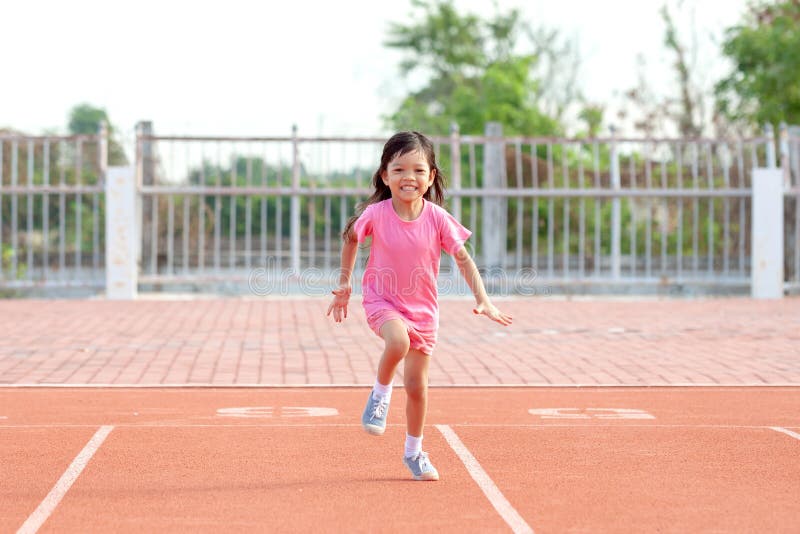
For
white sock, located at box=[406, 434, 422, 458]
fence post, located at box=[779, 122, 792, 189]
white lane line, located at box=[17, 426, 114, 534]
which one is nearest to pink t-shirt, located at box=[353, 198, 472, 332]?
white sock, located at box=[406, 434, 422, 458]

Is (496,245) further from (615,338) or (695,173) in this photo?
(615,338)

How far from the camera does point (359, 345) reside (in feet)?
40.8

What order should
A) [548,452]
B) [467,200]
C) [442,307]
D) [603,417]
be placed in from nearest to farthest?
[548,452]
[603,417]
[442,307]
[467,200]

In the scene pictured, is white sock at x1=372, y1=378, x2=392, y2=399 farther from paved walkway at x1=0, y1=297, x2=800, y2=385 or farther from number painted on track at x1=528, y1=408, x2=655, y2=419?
paved walkway at x1=0, y1=297, x2=800, y2=385

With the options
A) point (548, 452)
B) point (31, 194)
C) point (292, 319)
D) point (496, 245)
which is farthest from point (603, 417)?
point (31, 194)

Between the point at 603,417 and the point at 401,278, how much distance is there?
244 centimetres

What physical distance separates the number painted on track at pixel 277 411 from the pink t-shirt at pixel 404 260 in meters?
2.04

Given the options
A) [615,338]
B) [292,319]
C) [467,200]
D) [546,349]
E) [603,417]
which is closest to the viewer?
[603,417]

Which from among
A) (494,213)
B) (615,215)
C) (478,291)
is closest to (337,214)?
(494,213)

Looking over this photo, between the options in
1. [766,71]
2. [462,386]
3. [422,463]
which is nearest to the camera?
[422,463]

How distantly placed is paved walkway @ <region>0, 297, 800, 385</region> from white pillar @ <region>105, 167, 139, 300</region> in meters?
0.45

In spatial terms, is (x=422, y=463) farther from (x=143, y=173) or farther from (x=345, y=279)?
(x=143, y=173)

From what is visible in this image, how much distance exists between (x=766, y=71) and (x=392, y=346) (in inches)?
839

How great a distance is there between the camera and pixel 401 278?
6305 millimetres
